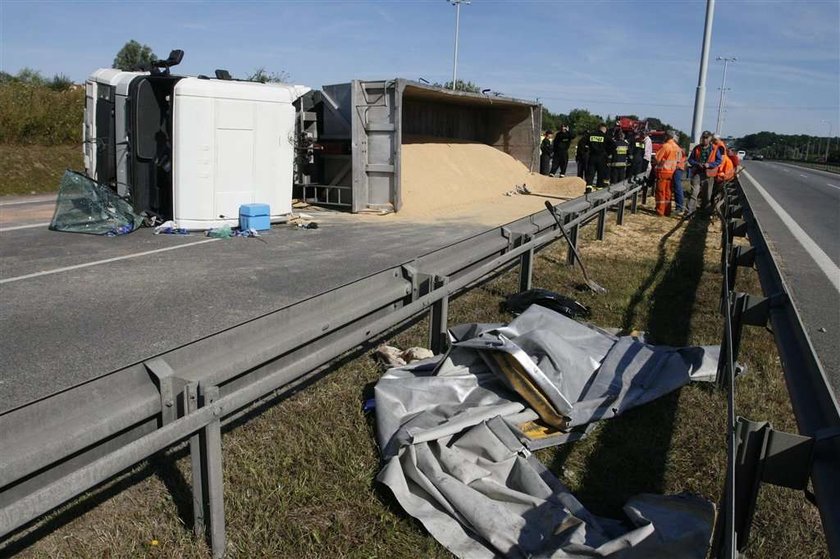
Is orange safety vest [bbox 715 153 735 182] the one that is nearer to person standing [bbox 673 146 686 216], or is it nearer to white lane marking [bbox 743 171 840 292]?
person standing [bbox 673 146 686 216]

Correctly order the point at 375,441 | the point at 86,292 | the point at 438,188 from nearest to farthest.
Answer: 1. the point at 375,441
2. the point at 86,292
3. the point at 438,188

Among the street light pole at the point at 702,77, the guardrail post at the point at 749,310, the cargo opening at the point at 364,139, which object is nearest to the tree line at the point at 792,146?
the street light pole at the point at 702,77

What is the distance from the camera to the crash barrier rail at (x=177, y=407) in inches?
76.5

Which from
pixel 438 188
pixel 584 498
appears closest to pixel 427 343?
pixel 584 498

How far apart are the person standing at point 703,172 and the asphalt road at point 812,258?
134cm

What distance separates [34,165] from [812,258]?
20671 mm

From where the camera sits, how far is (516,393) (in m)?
3.73

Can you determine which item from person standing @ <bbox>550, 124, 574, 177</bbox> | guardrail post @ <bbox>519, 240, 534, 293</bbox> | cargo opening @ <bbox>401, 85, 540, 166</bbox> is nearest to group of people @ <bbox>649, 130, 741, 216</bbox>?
cargo opening @ <bbox>401, 85, 540, 166</bbox>

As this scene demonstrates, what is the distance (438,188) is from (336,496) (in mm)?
12825

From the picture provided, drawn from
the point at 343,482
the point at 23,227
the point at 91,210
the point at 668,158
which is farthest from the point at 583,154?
the point at 343,482

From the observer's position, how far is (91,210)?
10664 mm

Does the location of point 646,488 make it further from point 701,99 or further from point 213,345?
point 701,99

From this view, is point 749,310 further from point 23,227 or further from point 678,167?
point 678,167

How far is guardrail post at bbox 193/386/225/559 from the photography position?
244 centimetres
